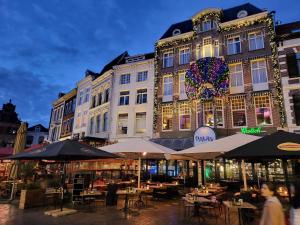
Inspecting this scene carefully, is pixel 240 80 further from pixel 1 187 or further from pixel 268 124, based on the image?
pixel 1 187

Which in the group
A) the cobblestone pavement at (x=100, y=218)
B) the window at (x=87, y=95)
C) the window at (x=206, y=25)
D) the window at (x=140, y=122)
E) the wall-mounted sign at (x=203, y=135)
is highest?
the window at (x=206, y=25)

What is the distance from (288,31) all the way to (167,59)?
11.0 meters

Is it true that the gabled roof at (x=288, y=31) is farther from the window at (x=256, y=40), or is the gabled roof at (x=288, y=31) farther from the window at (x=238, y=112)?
the window at (x=238, y=112)

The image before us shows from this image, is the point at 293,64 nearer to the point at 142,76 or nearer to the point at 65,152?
the point at 142,76

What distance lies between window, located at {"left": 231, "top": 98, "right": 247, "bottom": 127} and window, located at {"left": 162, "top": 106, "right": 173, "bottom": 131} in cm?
575

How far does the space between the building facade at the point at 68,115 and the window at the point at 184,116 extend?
18.6m

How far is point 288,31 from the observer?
63.3 ft

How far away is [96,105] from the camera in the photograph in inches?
1139

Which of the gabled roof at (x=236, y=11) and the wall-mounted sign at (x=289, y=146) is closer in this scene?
the wall-mounted sign at (x=289, y=146)

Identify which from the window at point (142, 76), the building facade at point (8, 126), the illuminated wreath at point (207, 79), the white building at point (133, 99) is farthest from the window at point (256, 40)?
the building facade at point (8, 126)

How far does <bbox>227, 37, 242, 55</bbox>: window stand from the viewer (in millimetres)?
20406

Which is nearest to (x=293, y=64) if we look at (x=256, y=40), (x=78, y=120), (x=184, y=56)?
(x=256, y=40)

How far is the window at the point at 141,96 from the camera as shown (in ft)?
79.8

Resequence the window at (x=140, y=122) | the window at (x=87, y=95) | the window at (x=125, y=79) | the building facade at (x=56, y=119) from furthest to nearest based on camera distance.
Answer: the building facade at (x=56, y=119) → the window at (x=87, y=95) → the window at (x=125, y=79) → the window at (x=140, y=122)
